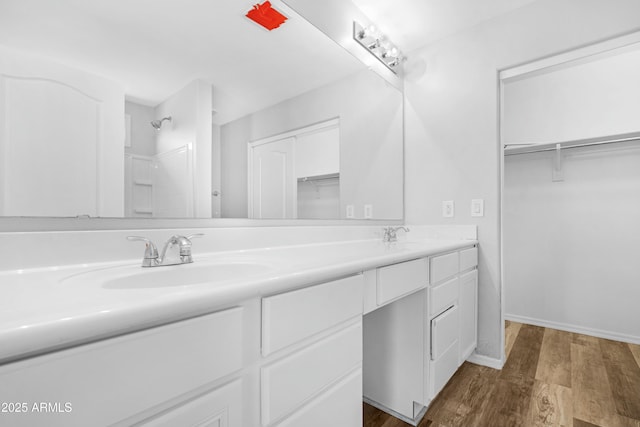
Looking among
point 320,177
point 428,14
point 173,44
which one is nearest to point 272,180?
point 320,177

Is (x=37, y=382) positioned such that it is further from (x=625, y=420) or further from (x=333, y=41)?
(x=625, y=420)

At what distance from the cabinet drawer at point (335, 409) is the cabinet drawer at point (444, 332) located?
60 centimetres

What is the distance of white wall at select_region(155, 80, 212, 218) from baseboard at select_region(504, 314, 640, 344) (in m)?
2.95

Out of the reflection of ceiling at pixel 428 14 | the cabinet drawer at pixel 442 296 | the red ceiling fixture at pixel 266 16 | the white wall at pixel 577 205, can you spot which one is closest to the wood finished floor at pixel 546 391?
the white wall at pixel 577 205

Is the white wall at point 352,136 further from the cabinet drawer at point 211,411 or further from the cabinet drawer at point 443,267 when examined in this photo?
the cabinet drawer at point 211,411

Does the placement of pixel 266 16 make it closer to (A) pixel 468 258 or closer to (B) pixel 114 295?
(B) pixel 114 295

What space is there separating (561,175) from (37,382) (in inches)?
130

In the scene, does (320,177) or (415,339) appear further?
(320,177)

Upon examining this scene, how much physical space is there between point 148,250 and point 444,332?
1.40m

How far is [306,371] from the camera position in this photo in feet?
2.64

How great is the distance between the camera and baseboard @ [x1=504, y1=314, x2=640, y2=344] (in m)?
2.35

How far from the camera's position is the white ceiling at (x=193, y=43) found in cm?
86

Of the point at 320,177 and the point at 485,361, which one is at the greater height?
the point at 320,177

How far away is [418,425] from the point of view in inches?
55.9
